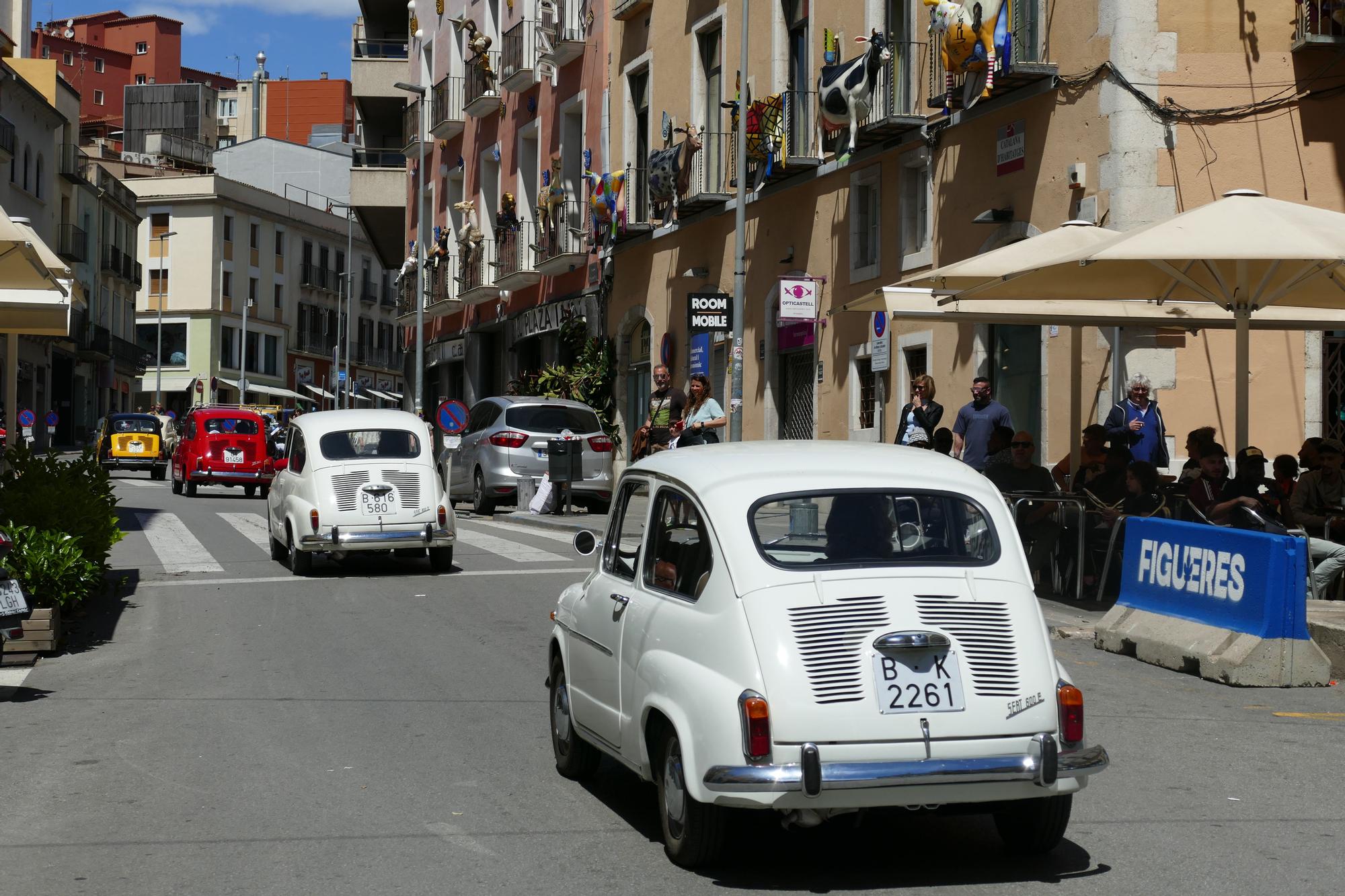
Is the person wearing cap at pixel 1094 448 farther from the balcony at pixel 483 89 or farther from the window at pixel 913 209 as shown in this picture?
the balcony at pixel 483 89

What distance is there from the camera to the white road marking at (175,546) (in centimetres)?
1816

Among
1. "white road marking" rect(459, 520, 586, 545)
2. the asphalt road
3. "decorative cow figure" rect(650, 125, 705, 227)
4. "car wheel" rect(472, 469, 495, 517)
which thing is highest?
"decorative cow figure" rect(650, 125, 705, 227)

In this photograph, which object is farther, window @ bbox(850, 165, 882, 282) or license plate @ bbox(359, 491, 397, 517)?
window @ bbox(850, 165, 882, 282)

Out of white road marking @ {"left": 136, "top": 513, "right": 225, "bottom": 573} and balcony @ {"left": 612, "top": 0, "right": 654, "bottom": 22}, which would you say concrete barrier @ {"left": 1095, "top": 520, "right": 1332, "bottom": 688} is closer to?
white road marking @ {"left": 136, "top": 513, "right": 225, "bottom": 573}

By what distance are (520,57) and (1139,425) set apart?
26356 millimetres

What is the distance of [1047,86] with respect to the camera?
62.7ft

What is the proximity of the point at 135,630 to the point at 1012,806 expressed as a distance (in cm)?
887

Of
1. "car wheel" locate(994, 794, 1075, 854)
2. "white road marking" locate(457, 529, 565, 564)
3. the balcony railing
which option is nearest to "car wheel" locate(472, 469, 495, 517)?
"white road marking" locate(457, 529, 565, 564)

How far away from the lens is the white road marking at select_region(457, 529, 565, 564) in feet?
60.7

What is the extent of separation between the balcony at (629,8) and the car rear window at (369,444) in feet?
56.9

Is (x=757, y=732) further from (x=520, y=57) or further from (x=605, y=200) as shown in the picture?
(x=520, y=57)

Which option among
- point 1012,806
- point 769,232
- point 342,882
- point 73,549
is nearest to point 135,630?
point 73,549

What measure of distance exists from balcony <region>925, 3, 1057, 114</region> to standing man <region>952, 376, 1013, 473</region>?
4.07 m

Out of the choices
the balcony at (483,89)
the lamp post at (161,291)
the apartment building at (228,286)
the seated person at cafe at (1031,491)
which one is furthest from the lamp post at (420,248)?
the lamp post at (161,291)
